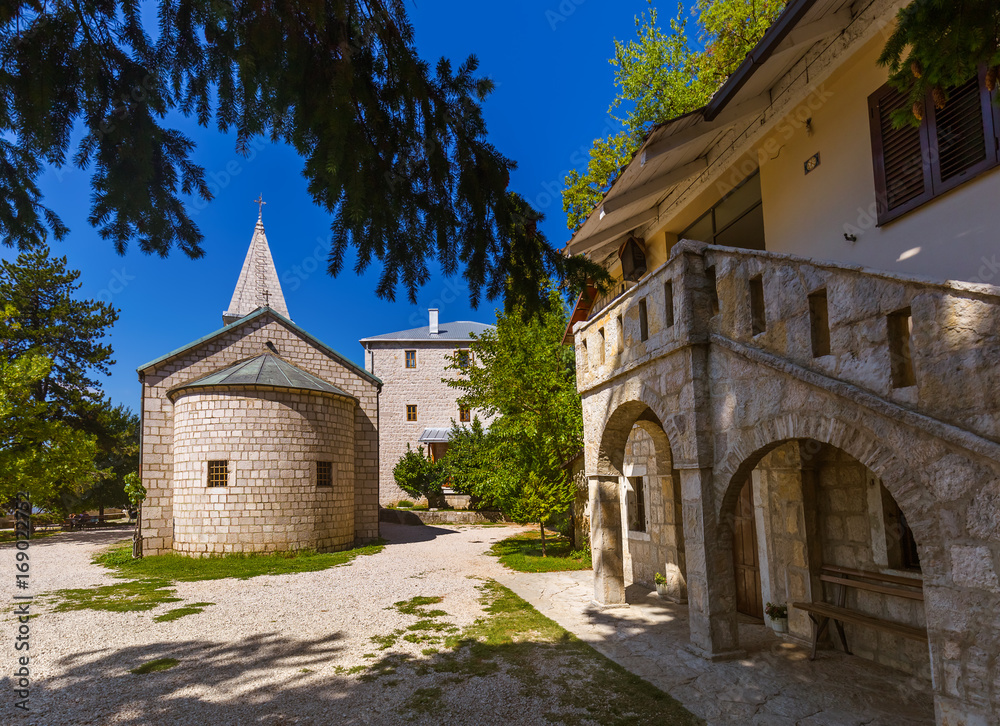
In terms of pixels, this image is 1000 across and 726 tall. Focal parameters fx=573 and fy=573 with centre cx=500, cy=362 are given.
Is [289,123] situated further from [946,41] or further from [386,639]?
[386,639]

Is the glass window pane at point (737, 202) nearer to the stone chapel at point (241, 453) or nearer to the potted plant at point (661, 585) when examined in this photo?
the potted plant at point (661, 585)

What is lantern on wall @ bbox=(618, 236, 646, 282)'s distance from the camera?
11.1 meters

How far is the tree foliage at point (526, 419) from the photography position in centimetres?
1407

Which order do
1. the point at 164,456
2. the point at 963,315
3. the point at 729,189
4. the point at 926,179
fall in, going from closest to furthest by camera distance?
the point at 963,315 < the point at 926,179 < the point at 729,189 < the point at 164,456

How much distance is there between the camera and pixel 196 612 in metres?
9.54

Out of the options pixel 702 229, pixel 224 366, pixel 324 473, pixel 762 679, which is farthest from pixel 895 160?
pixel 224 366

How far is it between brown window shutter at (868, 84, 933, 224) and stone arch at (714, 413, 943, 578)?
7.18 feet

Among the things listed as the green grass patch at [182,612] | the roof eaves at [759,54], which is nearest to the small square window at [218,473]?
the green grass patch at [182,612]

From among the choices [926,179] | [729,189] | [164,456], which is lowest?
[164,456]

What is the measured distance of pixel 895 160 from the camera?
17.0 ft

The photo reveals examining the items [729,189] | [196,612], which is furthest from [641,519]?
[196,612]

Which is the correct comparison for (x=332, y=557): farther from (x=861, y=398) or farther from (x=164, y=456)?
(x=861, y=398)

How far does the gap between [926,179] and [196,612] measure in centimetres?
1137

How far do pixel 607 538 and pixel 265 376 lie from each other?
38.4ft
